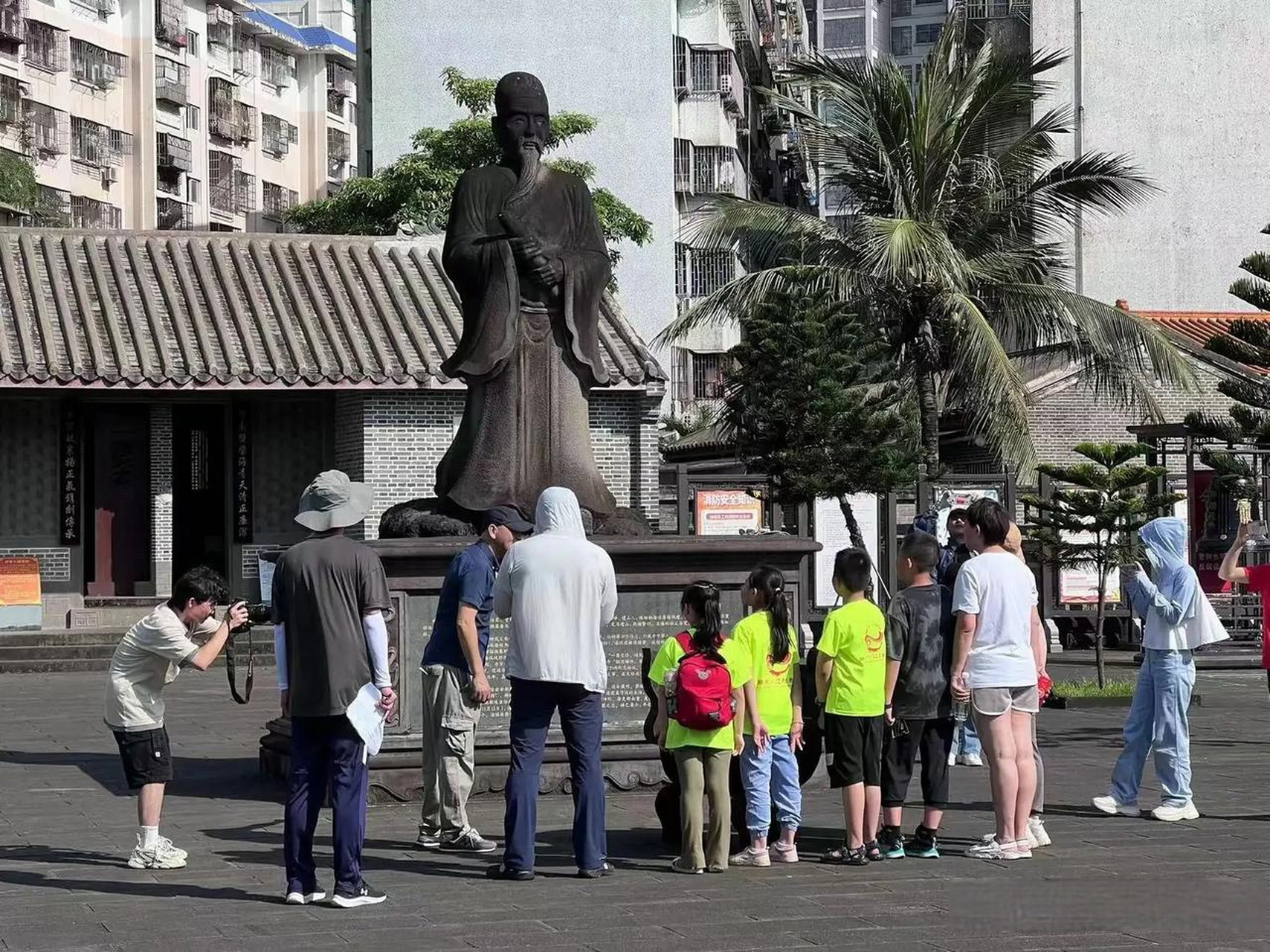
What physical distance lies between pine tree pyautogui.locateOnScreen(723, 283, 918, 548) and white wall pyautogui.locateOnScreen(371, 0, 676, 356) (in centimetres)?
2093

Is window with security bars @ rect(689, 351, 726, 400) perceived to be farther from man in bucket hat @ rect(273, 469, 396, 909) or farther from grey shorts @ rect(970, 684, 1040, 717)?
man in bucket hat @ rect(273, 469, 396, 909)

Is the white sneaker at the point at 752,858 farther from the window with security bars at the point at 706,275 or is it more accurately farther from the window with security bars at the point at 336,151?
the window with security bars at the point at 336,151

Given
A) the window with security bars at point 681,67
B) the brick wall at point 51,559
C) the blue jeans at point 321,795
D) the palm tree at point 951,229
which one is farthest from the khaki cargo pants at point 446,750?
the window with security bars at point 681,67

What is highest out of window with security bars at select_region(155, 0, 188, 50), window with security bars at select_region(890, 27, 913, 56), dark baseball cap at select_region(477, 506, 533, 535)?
window with security bars at select_region(890, 27, 913, 56)

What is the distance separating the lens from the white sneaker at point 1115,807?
1080 centimetres

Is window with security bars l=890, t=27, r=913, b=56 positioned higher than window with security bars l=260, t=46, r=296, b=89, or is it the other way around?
window with security bars l=890, t=27, r=913, b=56

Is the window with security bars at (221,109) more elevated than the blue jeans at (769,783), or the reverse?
the window with security bars at (221,109)

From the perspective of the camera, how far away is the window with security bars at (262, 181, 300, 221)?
220 ft

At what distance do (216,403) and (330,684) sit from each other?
1879cm

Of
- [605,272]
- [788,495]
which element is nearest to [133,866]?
[605,272]

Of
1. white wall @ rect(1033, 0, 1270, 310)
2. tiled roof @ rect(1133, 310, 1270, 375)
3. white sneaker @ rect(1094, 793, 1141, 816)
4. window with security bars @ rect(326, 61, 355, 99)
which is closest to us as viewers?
white sneaker @ rect(1094, 793, 1141, 816)

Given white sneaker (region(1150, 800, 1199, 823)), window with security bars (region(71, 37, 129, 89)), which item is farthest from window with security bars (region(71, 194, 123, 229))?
white sneaker (region(1150, 800, 1199, 823))

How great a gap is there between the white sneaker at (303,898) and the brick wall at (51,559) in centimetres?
1805

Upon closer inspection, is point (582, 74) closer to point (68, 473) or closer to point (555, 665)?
point (68, 473)
